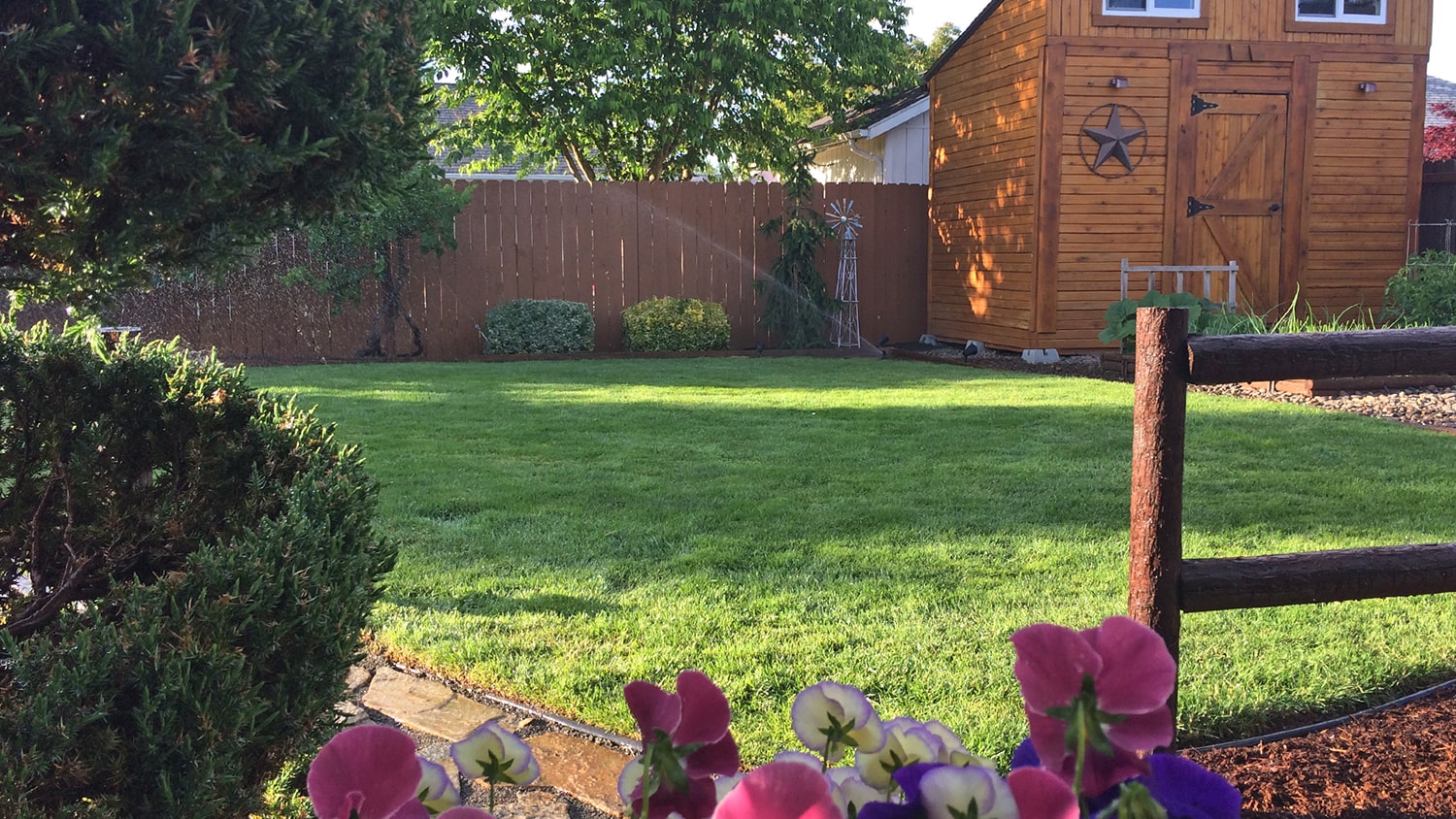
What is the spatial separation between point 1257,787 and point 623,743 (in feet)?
4.41

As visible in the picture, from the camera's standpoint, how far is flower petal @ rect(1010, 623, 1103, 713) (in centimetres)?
66

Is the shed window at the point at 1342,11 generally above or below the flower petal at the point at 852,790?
above

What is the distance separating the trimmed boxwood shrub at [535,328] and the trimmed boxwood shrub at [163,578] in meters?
9.81

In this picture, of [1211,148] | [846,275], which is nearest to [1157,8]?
[1211,148]

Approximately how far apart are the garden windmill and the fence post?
39.7ft

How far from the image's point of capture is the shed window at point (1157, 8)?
11875 mm

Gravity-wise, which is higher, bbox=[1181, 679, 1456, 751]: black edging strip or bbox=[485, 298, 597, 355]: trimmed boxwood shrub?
bbox=[485, 298, 597, 355]: trimmed boxwood shrub

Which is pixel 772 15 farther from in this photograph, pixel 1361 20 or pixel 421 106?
pixel 421 106

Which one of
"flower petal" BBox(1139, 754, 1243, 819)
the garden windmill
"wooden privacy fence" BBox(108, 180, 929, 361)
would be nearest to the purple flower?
"flower petal" BBox(1139, 754, 1243, 819)

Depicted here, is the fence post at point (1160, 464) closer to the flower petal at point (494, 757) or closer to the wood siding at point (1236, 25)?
the flower petal at point (494, 757)

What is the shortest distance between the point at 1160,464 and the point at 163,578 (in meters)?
1.88

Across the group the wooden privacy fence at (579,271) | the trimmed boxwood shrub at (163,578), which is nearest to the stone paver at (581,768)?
the trimmed boxwood shrub at (163,578)

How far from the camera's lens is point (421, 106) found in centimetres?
224

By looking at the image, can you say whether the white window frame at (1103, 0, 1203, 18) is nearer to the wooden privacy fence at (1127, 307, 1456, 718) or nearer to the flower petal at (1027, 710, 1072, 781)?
the wooden privacy fence at (1127, 307, 1456, 718)
